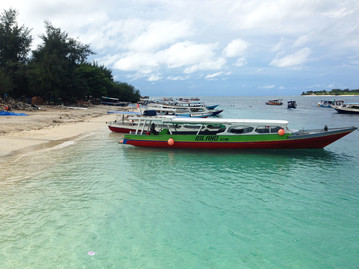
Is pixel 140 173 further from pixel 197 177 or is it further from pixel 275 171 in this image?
pixel 275 171

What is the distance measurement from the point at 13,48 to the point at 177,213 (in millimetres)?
56605

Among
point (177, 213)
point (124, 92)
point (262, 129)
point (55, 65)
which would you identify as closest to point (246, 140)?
point (262, 129)

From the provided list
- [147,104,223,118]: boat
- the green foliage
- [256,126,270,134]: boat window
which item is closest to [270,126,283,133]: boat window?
[256,126,270,134]: boat window

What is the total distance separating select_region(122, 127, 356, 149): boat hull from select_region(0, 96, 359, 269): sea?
6.85 ft

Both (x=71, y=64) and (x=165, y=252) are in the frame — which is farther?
(x=71, y=64)

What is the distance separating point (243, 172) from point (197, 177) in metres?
2.91

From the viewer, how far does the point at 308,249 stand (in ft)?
27.2

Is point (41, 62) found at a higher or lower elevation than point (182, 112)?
higher

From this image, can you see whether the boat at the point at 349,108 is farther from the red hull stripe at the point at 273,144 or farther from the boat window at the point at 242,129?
the boat window at the point at 242,129

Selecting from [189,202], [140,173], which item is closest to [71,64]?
[140,173]

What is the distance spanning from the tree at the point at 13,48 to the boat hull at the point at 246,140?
4008cm

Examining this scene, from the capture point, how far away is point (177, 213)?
412 inches

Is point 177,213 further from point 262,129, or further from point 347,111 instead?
point 347,111

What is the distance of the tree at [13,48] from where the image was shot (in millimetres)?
Result: 49781
